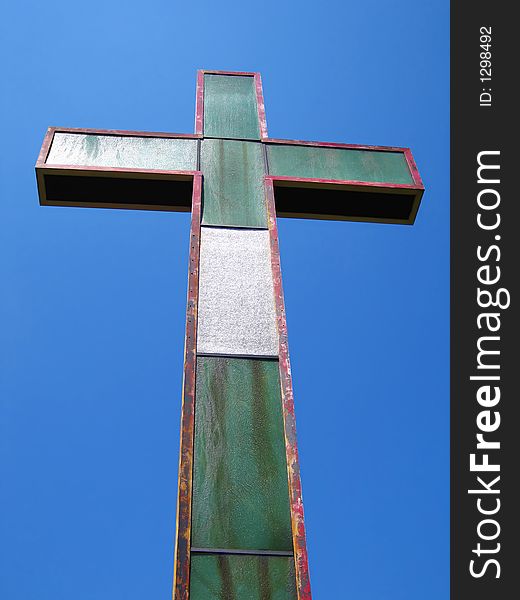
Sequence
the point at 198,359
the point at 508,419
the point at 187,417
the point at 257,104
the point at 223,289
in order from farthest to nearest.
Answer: the point at 257,104
the point at 508,419
the point at 223,289
the point at 198,359
the point at 187,417

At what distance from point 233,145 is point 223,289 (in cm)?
168

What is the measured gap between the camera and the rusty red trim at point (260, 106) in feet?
21.3

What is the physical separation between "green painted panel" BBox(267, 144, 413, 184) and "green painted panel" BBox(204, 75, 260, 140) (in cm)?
31

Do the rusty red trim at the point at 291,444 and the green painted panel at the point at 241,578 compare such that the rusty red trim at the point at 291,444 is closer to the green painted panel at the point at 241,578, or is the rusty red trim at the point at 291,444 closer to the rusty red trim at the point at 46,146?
the green painted panel at the point at 241,578

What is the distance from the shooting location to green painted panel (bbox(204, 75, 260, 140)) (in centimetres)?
652

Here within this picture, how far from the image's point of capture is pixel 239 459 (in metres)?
4.21

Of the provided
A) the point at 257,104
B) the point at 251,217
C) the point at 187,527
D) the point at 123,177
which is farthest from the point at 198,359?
the point at 257,104

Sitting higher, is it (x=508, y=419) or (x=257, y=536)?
(x=508, y=419)

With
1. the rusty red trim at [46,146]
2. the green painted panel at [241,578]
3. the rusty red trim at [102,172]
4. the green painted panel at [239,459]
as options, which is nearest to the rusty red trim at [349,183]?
the rusty red trim at [102,172]

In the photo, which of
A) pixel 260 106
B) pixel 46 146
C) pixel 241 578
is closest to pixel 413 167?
pixel 260 106

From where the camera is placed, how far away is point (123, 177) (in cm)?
604

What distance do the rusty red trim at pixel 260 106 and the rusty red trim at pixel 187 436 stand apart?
1290 millimetres

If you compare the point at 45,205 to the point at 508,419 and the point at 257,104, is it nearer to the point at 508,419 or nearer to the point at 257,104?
the point at 257,104

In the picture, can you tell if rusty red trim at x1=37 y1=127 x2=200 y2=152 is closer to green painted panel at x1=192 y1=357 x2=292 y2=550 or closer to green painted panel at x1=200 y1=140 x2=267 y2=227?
green painted panel at x1=200 y1=140 x2=267 y2=227
